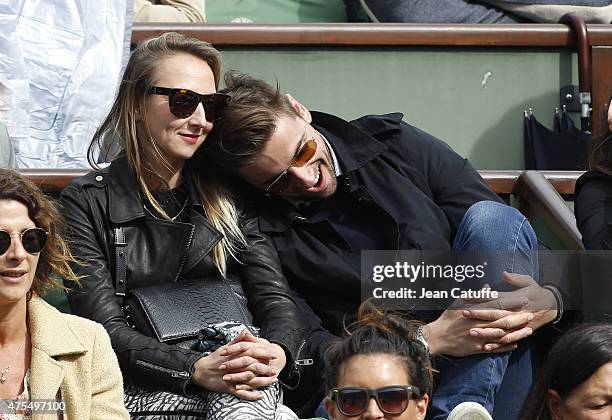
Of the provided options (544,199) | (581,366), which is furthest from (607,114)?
(581,366)

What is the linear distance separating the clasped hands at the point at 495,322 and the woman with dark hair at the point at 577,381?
1.54 ft

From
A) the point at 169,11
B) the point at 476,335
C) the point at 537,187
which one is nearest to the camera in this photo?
the point at 476,335

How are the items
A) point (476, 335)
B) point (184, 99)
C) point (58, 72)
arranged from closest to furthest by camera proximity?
point (476, 335)
point (184, 99)
point (58, 72)

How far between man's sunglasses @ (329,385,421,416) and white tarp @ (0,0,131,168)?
2.00 m

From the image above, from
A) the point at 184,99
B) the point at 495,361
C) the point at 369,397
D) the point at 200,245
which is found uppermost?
the point at 184,99

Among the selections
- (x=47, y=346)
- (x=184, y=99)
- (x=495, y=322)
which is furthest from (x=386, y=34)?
(x=47, y=346)

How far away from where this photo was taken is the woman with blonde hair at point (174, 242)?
11.9 ft

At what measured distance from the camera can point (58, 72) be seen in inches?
200

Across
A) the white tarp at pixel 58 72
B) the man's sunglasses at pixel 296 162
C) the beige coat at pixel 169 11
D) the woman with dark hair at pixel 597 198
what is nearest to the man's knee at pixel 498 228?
the woman with dark hair at pixel 597 198

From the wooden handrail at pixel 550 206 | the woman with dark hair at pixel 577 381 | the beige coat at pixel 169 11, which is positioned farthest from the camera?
the beige coat at pixel 169 11

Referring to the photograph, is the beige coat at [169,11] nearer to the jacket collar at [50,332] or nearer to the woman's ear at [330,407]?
the jacket collar at [50,332]

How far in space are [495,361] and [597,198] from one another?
0.69 meters

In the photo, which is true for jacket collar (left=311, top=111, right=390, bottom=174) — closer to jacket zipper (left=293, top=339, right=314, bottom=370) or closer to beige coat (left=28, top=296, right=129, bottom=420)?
jacket zipper (left=293, top=339, right=314, bottom=370)

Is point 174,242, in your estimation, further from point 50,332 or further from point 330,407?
point 330,407
